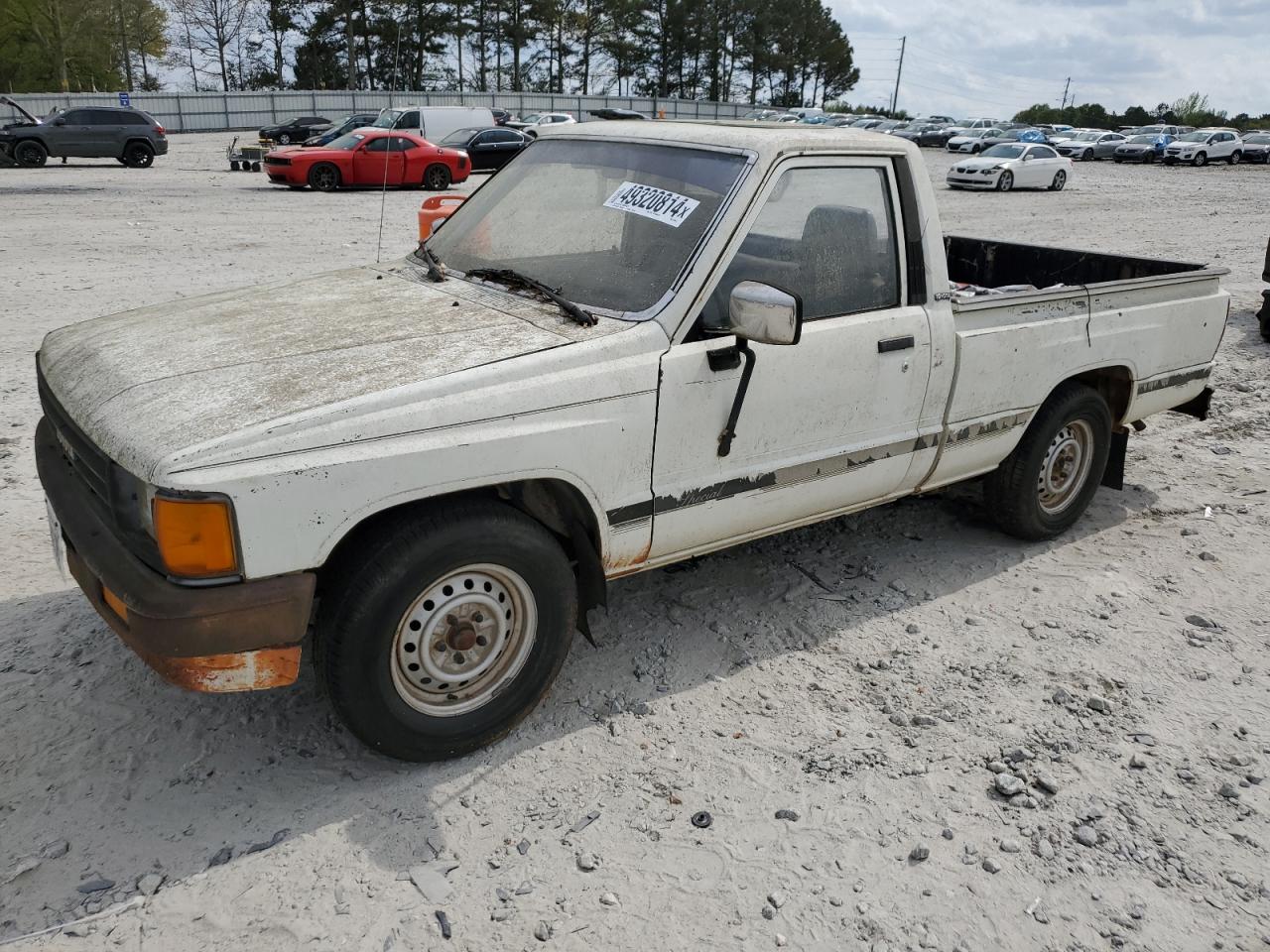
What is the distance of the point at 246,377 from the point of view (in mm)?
2955

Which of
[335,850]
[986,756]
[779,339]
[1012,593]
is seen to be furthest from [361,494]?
[1012,593]

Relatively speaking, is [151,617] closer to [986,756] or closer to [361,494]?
[361,494]

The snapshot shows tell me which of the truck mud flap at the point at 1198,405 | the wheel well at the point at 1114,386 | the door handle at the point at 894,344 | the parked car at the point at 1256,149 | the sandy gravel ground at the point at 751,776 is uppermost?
the parked car at the point at 1256,149

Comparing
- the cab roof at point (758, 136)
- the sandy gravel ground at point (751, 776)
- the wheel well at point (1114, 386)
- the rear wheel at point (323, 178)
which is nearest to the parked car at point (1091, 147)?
the rear wheel at point (323, 178)

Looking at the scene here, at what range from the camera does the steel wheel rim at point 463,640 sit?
9.96ft

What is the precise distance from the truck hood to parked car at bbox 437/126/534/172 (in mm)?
22190

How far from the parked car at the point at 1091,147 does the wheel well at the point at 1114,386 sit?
136 feet

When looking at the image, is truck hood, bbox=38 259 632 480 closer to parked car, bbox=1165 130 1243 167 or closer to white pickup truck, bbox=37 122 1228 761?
white pickup truck, bbox=37 122 1228 761

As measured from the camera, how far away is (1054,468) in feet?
16.4

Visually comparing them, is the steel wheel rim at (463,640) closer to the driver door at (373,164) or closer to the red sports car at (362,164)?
the red sports car at (362,164)

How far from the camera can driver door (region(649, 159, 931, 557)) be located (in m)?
3.38

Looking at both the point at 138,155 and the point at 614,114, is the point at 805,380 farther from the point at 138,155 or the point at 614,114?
the point at 614,114

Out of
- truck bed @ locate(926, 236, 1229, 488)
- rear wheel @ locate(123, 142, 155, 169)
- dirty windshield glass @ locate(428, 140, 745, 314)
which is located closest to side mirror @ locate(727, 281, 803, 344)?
dirty windshield glass @ locate(428, 140, 745, 314)

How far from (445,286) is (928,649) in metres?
2.41
